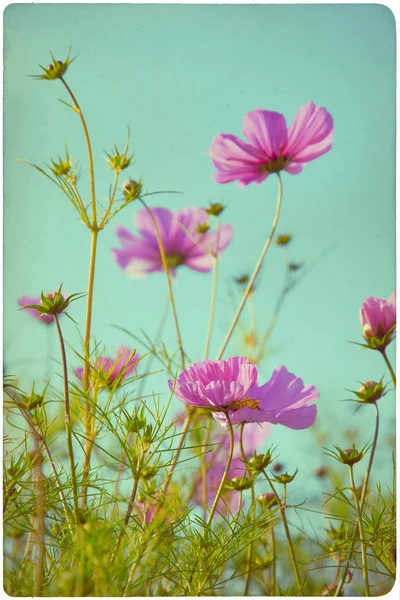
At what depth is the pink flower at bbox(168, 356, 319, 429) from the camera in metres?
0.61

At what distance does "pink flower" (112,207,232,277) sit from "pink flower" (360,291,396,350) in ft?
0.62

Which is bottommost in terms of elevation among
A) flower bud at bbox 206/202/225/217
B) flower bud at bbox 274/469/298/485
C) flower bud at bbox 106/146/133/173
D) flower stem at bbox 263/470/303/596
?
flower stem at bbox 263/470/303/596

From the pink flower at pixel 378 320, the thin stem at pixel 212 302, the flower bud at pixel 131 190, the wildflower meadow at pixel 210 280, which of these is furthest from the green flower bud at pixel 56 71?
the pink flower at pixel 378 320

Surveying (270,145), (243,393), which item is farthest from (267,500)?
(270,145)

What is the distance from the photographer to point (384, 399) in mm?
781

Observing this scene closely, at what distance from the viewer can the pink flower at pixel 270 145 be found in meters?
0.75

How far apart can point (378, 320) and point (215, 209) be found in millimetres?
221

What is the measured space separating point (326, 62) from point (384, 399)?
0.38 m

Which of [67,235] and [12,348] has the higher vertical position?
[67,235]

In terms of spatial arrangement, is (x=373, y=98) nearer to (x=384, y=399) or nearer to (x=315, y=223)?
(x=315, y=223)

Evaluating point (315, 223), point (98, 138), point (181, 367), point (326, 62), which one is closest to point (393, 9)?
point (326, 62)

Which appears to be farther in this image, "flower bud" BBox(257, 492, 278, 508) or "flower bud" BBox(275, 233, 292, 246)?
"flower bud" BBox(275, 233, 292, 246)

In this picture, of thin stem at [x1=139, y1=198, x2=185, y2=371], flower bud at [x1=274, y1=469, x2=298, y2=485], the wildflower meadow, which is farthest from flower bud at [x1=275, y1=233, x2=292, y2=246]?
flower bud at [x1=274, y1=469, x2=298, y2=485]

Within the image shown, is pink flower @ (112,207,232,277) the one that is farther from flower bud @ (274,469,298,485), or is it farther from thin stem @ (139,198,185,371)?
flower bud @ (274,469,298,485)
